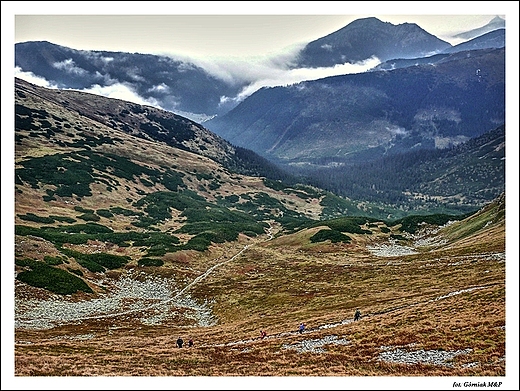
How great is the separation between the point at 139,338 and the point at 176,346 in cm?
914

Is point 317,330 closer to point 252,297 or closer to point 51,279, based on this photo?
point 252,297

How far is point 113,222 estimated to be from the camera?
5940 inches

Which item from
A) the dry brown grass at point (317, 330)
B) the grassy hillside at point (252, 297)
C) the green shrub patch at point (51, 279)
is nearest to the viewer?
the dry brown grass at point (317, 330)

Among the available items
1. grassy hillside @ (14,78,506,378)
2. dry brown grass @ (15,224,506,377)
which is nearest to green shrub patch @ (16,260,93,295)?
grassy hillside @ (14,78,506,378)

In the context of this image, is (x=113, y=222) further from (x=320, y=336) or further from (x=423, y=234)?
(x=320, y=336)

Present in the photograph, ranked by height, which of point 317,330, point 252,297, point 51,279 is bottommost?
point 252,297

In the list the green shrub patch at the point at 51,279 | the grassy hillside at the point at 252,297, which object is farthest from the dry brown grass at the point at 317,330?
the green shrub patch at the point at 51,279

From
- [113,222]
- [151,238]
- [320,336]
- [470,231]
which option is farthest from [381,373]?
[113,222]

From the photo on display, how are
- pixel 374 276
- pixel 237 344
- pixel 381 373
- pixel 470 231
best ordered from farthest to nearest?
pixel 470 231 → pixel 374 276 → pixel 237 344 → pixel 381 373

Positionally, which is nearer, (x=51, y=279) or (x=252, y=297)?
(x=51, y=279)

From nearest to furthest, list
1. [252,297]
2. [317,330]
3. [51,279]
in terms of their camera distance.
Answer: [317,330], [51,279], [252,297]

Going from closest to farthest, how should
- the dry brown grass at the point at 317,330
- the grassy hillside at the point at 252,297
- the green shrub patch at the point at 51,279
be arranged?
the dry brown grass at the point at 317,330, the grassy hillside at the point at 252,297, the green shrub patch at the point at 51,279

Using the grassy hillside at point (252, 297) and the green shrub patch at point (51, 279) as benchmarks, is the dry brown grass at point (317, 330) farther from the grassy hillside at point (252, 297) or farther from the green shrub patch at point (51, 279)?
the green shrub patch at point (51, 279)

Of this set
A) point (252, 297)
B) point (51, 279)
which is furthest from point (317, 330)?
point (51, 279)
